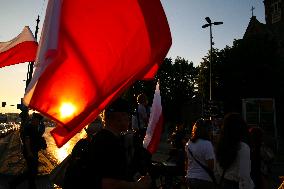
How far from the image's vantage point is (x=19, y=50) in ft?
17.7

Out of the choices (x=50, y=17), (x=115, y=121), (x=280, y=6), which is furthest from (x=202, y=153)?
(x=280, y=6)

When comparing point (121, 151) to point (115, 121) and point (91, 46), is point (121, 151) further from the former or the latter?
point (91, 46)

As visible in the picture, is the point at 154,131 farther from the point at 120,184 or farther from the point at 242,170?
the point at 120,184

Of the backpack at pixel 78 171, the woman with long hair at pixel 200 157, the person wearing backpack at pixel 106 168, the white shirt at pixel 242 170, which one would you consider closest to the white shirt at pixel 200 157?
the woman with long hair at pixel 200 157

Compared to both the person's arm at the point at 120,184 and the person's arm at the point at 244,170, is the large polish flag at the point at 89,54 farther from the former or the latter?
the person's arm at the point at 244,170

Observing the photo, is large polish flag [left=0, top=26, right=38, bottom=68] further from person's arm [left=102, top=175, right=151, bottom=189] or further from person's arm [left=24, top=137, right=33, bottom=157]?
person's arm [left=102, top=175, right=151, bottom=189]

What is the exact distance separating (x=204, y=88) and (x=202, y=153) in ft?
106

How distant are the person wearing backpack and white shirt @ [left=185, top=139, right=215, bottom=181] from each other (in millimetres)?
2103

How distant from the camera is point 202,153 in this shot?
473cm

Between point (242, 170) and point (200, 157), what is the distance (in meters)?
0.88

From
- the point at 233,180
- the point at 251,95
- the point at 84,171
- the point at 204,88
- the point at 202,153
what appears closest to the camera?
the point at 84,171

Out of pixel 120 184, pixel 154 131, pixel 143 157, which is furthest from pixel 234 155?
pixel 120 184

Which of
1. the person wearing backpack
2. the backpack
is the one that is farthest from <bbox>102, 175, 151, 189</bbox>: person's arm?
the backpack

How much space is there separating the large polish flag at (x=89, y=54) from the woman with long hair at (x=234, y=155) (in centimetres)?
163
